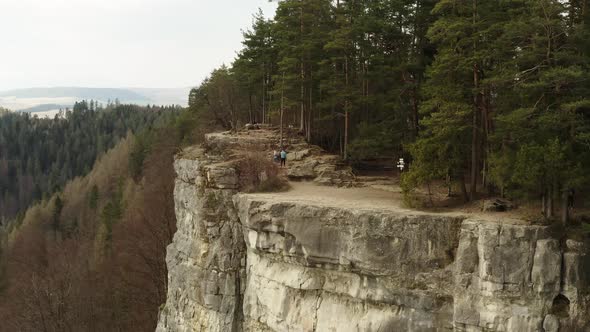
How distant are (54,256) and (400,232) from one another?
5644 centimetres

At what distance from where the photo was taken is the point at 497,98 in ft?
59.1

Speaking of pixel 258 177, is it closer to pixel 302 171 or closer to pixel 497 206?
pixel 302 171

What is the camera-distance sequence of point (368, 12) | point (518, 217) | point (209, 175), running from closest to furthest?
point (518, 217) < point (209, 175) < point (368, 12)

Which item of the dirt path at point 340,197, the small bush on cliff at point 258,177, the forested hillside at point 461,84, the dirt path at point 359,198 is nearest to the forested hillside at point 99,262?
the forested hillside at point 461,84

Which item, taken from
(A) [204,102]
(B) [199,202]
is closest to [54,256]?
(A) [204,102]

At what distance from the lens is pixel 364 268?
1628 centimetres

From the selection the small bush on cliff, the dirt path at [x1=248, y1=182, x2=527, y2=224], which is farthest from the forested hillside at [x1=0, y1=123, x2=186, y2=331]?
the dirt path at [x1=248, y1=182, x2=527, y2=224]

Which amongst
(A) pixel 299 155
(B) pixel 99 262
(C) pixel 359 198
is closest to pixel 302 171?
(A) pixel 299 155

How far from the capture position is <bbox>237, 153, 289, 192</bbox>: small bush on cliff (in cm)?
2161

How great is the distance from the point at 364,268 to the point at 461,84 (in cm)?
765

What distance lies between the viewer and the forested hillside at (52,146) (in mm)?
124250

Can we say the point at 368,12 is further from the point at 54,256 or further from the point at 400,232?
the point at 54,256

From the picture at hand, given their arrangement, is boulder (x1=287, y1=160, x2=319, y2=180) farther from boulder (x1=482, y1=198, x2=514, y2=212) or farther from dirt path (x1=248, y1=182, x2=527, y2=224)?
boulder (x1=482, y1=198, x2=514, y2=212)

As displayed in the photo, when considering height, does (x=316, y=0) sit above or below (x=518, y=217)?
above
